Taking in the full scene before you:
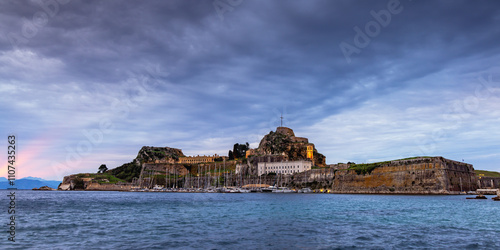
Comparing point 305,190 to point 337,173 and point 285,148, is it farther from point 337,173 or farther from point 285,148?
point 285,148

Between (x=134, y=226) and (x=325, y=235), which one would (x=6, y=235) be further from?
(x=325, y=235)

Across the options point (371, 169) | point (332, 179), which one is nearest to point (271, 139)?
point (332, 179)

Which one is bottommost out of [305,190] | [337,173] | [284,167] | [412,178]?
[305,190]

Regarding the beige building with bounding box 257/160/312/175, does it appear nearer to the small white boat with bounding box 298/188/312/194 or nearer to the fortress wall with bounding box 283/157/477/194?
the small white boat with bounding box 298/188/312/194

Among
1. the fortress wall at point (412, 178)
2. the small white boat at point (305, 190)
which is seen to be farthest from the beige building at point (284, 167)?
the fortress wall at point (412, 178)

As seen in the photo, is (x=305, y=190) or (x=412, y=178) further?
(x=305, y=190)

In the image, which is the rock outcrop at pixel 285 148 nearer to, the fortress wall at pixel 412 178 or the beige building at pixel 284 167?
the beige building at pixel 284 167

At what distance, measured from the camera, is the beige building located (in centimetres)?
15362

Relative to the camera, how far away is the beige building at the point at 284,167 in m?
154

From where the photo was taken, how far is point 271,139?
178 metres

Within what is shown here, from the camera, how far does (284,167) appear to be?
15838 cm

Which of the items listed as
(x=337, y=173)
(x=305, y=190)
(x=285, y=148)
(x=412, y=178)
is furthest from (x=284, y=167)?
(x=412, y=178)

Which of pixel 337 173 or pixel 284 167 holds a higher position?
pixel 284 167

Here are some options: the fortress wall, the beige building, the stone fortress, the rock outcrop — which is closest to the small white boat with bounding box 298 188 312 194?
the stone fortress
